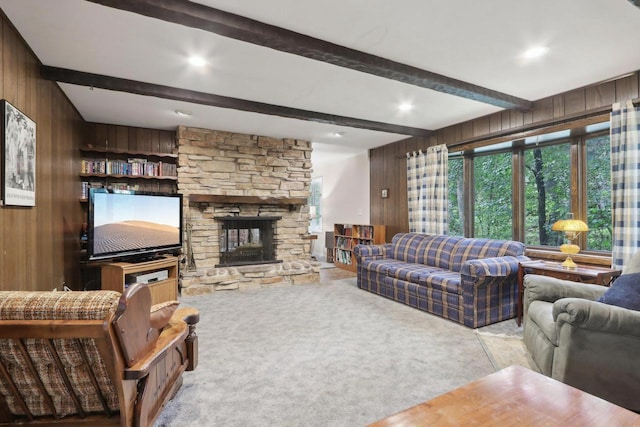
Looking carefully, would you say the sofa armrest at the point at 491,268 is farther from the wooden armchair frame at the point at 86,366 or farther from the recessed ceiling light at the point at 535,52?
the wooden armchair frame at the point at 86,366

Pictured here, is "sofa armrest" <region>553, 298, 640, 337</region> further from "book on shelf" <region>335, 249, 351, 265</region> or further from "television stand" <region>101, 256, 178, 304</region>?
"book on shelf" <region>335, 249, 351, 265</region>

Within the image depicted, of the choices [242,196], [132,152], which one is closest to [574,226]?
[242,196]

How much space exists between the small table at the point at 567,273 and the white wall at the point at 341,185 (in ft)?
11.3

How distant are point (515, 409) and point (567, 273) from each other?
88.8 inches

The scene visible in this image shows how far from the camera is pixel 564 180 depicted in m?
3.74

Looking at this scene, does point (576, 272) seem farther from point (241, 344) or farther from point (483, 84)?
point (241, 344)

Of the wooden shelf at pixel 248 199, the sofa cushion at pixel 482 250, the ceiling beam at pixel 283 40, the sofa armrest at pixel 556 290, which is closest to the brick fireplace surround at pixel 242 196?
the wooden shelf at pixel 248 199

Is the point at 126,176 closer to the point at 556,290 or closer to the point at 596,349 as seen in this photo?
the point at 556,290

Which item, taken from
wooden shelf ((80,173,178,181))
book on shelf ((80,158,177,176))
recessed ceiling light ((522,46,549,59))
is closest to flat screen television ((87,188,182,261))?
wooden shelf ((80,173,178,181))

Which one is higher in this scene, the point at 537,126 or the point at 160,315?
the point at 537,126

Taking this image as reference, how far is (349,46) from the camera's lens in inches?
96.5

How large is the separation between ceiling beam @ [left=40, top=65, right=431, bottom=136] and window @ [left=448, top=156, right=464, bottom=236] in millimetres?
1121

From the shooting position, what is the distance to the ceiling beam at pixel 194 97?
2824 mm

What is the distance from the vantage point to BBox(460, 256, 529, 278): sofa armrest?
308 centimetres
